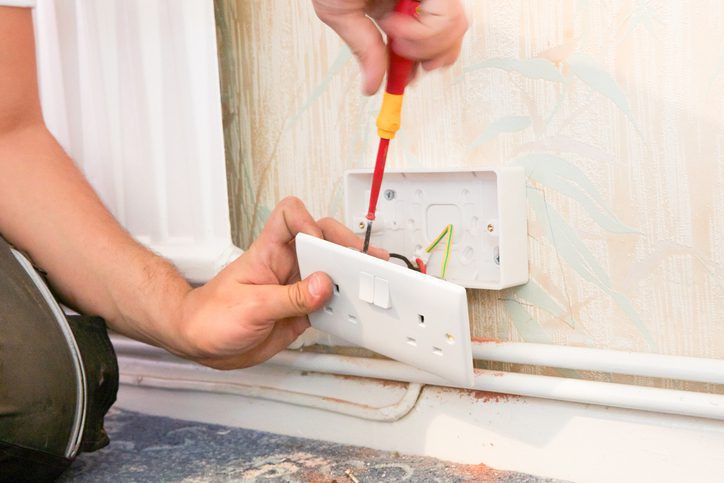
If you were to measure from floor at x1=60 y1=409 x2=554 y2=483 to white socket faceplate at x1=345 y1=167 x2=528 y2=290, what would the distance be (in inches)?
7.0

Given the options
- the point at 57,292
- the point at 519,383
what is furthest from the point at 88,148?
the point at 519,383

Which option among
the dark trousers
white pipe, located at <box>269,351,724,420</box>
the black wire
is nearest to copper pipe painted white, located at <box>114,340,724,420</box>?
white pipe, located at <box>269,351,724,420</box>

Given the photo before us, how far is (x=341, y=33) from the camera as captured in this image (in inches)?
24.8

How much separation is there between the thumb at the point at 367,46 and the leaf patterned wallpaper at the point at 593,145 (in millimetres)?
177

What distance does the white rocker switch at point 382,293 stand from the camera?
66 centimetres

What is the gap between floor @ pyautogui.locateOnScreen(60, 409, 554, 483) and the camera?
76cm

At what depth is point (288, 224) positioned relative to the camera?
753 millimetres

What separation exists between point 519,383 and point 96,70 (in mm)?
599

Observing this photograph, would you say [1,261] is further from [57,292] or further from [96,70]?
[96,70]

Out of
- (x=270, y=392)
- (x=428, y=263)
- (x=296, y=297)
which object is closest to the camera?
(x=296, y=297)

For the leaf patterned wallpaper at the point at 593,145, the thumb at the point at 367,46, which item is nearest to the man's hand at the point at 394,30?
the thumb at the point at 367,46

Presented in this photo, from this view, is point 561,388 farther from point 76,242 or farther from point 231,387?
point 76,242

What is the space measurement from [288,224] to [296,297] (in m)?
0.08

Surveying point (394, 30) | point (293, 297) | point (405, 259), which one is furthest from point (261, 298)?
point (394, 30)
